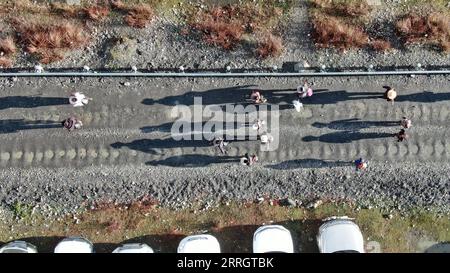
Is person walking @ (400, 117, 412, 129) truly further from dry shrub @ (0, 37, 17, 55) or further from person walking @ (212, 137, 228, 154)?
dry shrub @ (0, 37, 17, 55)

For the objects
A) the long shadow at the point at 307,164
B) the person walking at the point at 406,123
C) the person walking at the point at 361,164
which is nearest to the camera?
the person walking at the point at 406,123

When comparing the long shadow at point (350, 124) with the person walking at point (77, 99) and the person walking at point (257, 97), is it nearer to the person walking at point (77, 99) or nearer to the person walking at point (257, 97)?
the person walking at point (257, 97)

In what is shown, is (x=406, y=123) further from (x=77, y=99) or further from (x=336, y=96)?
(x=77, y=99)

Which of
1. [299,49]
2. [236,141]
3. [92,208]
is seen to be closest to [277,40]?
[299,49]

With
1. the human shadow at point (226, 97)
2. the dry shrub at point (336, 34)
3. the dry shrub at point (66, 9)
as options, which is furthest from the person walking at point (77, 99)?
the dry shrub at point (336, 34)
